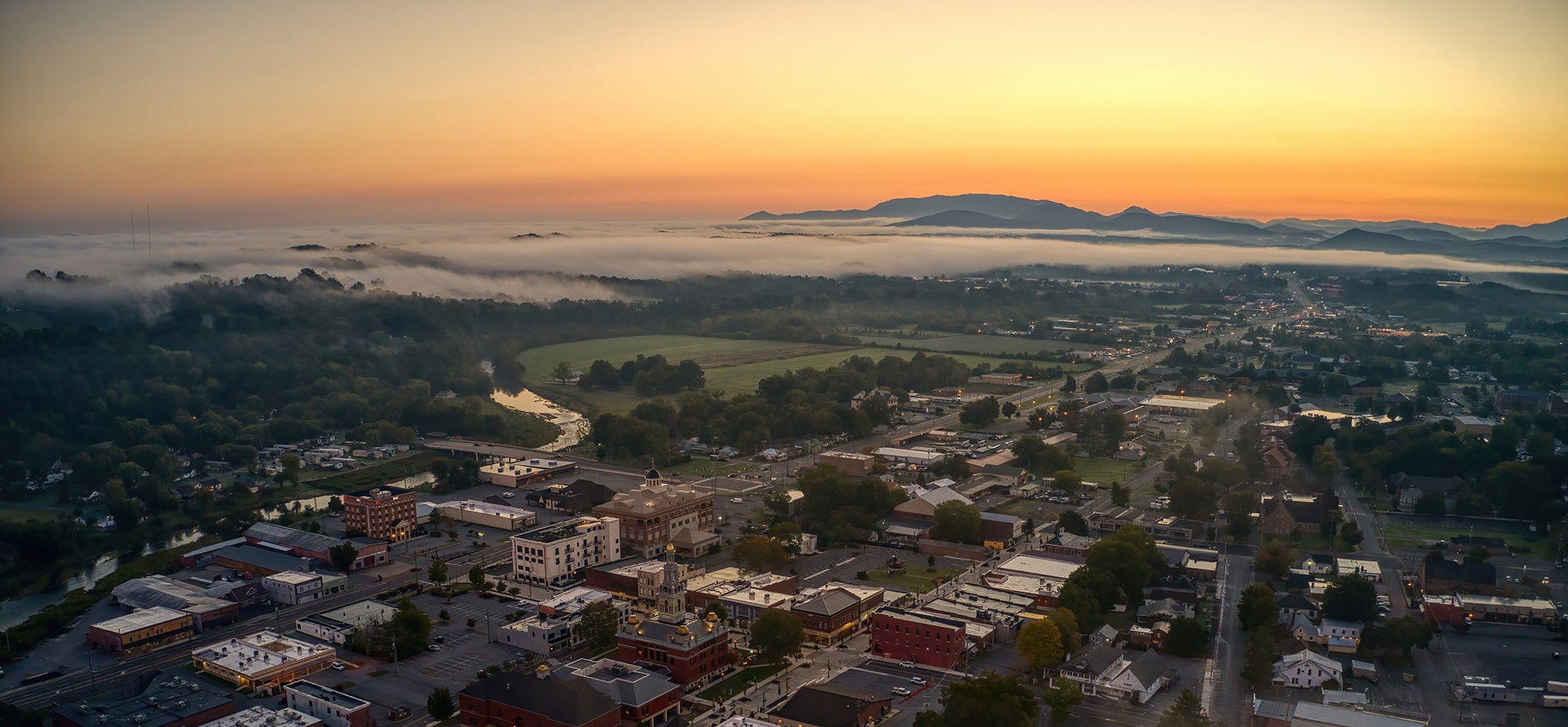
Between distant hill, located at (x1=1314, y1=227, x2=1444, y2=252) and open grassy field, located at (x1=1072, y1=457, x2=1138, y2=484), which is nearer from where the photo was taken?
open grassy field, located at (x1=1072, y1=457, x2=1138, y2=484)

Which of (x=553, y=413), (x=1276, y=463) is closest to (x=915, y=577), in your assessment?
(x=1276, y=463)

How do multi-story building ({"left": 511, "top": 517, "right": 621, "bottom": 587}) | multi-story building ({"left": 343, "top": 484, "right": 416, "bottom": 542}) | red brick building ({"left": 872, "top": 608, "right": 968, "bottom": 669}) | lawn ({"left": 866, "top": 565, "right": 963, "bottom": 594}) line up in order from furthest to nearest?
multi-story building ({"left": 343, "top": 484, "right": 416, "bottom": 542}), multi-story building ({"left": 511, "top": 517, "right": 621, "bottom": 587}), lawn ({"left": 866, "top": 565, "right": 963, "bottom": 594}), red brick building ({"left": 872, "top": 608, "right": 968, "bottom": 669})

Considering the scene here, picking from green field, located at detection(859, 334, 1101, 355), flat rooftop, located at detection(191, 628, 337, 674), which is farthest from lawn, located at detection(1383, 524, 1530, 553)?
green field, located at detection(859, 334, 1101, 355)

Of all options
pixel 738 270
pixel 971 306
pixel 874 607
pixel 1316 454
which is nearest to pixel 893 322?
pixel 971 306

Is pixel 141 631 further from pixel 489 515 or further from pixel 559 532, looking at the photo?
pixel 489 515

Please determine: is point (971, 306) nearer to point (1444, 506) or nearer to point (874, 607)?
point (1444, 506)

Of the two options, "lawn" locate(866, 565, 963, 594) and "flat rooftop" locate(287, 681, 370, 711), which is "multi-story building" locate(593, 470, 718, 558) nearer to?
"lawn" locate(866, 565, 963, 594)

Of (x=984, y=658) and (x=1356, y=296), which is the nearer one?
(x=984, y=658)
